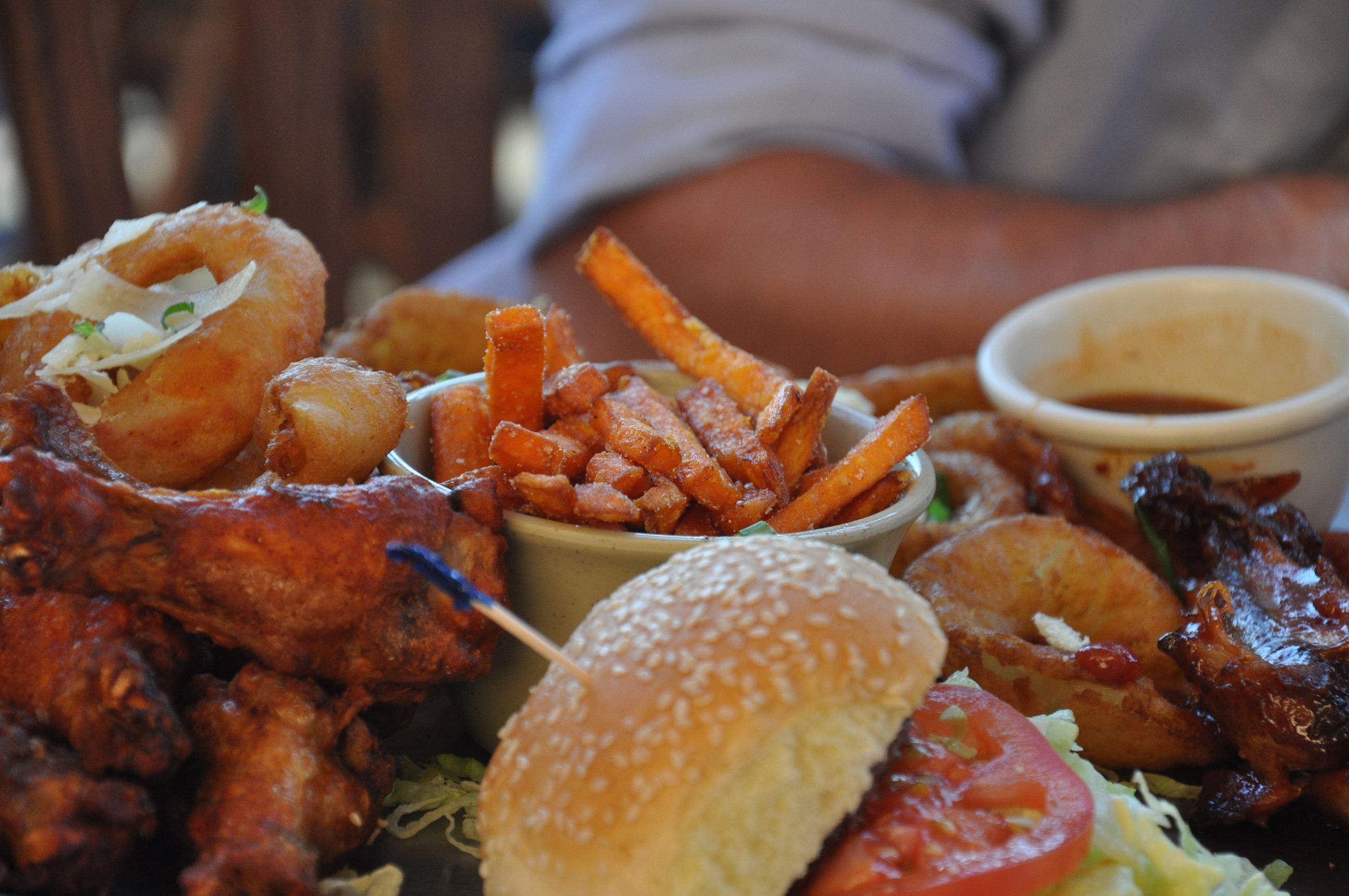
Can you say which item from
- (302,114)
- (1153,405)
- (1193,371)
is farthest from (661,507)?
(302,114)

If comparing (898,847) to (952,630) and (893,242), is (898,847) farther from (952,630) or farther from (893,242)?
(893,242)

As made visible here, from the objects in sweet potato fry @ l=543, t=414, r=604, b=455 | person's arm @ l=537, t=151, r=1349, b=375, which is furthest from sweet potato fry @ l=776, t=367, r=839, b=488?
person's arm @ l=537, t=151, r=1349, b=375

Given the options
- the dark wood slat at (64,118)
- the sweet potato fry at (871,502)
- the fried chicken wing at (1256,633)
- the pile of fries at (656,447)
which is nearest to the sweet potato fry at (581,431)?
the pile of fries at (656,447)

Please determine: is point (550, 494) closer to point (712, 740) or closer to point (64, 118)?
point (712, 740)

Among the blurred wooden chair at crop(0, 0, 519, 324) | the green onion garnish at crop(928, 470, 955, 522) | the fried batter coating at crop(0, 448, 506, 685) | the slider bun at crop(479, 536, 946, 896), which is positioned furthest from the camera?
the blurred wooden chair at crop(0, 0, 519, 324)

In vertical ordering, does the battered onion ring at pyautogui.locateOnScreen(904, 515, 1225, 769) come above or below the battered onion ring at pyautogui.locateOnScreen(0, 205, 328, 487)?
below

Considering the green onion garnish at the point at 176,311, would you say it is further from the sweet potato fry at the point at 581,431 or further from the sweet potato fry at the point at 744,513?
the sweet potato fry at the point at 744,513

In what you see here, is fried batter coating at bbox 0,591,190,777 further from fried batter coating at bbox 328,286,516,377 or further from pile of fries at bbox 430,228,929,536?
fried batter coating at bbox 328,286,516,377
